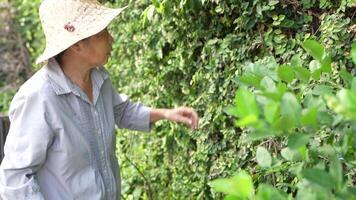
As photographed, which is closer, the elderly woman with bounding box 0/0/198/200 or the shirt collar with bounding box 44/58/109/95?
the elderly woman with bounding box 0/0/198/200

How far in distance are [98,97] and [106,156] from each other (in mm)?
265

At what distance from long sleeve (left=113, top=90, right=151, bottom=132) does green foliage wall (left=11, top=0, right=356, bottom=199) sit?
1.38 ft

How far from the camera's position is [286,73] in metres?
1.70

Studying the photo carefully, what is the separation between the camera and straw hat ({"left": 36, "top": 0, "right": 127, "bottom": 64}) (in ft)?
8.54

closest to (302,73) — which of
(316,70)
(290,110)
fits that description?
(316,70)

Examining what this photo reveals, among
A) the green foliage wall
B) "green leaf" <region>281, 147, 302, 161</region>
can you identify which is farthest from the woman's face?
"green leaf" <region>281, 147, 302, 161</region>

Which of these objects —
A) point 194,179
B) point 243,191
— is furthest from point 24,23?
point 243,191

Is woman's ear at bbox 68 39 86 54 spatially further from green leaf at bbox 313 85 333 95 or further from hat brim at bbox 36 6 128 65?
green leaf at bbox 313 85 333 95

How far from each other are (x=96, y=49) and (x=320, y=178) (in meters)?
1.43

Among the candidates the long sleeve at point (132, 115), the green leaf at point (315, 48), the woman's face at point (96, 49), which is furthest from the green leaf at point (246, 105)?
the long sleeve at point (132, 115)

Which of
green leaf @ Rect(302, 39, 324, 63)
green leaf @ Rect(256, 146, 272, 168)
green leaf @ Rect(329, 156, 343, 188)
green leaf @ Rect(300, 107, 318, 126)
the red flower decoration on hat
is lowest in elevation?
green leaf @ Rect(256, 146, 272, 168)

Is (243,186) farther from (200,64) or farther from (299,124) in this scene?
(200,64)

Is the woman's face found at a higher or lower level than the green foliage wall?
higher

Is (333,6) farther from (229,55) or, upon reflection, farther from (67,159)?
(67,159)
